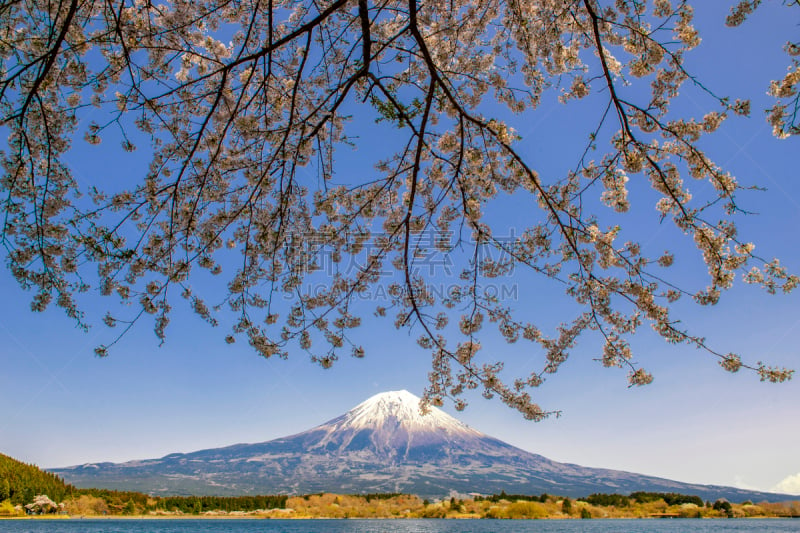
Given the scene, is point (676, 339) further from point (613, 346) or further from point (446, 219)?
point (446, 219)

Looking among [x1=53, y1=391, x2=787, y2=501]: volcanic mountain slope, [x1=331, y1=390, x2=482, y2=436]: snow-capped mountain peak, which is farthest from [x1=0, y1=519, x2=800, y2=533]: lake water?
[x1=331, y1=390, x2=482, y2=436]: snow-capped mountain peak

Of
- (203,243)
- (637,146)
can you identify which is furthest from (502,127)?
(203,243)

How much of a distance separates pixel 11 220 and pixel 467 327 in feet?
13.0

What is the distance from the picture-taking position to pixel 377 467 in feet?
445

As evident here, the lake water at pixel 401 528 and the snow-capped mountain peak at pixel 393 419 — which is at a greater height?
the snow-capped mountain peak at pixel 393 419

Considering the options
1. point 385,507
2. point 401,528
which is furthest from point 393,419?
point 401,528

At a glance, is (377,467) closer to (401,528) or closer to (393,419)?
(393,419)

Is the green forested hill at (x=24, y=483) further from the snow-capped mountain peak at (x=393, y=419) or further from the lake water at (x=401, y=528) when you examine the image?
the snow-capped mountain peak at (x=393, y=419)

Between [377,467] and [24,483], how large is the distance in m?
102

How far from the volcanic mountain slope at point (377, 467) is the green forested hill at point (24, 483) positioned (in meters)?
69.1

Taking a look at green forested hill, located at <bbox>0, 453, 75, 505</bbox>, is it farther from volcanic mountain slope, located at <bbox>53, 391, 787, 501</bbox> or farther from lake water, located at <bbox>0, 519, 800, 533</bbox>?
volcanic mountain slope, located at <bbox>53, 391, 787, 501</bbox>

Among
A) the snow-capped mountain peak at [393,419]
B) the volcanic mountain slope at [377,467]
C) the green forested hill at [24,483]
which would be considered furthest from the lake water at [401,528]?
the snow-capped mountain peak at [393,419]

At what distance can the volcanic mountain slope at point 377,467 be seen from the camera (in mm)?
122375

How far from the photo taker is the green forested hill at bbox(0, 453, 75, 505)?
45.9m
